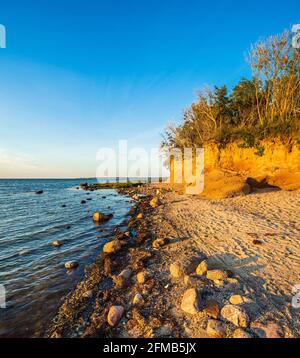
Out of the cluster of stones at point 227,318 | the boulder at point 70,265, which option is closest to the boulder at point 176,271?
the cluster of stones at point 227,318

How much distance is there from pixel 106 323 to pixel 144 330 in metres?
0.81

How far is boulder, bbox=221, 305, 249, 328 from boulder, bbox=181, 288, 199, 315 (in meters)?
0.48

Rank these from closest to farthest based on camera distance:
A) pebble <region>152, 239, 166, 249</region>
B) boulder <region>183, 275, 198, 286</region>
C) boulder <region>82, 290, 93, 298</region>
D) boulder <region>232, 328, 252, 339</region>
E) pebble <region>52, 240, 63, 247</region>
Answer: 1. boulder <region>232, 328, 252, 339</region>
2. boulder <region>183, 275, 198, 286</region>
3. boulder <region>82, 290, 93, 298</region>
4. pebble <region>152, 239, 166, 249</region>
5. pebble <region>52, 240, 63, 247</region>

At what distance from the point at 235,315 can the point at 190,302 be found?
0.79 metres

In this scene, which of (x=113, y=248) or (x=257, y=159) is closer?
(x=113, y=248)

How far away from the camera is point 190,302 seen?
3.50 m

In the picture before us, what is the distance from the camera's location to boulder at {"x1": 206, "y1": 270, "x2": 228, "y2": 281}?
430 centimetres

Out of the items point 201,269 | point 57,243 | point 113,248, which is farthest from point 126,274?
point 57,243

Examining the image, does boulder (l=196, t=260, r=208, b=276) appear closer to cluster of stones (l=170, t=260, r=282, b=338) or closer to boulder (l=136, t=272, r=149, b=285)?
cluster of stones (l=170, t=260, r=282, b=338)

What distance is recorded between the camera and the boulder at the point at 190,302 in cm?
340

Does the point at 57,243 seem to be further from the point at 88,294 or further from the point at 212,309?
the point at 212,309

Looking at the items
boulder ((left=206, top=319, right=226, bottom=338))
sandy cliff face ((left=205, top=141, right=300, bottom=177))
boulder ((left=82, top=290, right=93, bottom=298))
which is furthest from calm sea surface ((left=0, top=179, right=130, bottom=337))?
sandy cliff face ((left=205, top=141, right=300, bottom=177))
